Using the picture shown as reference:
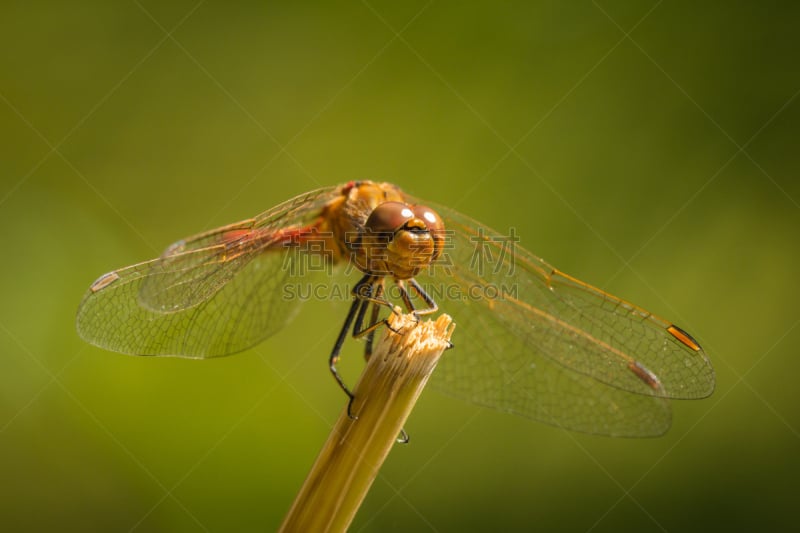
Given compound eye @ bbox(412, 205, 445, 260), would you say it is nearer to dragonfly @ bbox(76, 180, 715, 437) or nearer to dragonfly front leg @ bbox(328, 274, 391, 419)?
dragonfly @ bbox(76, 180, 715, 437)

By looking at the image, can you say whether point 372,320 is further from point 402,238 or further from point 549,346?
point 549,346

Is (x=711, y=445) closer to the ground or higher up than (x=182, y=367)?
higher up

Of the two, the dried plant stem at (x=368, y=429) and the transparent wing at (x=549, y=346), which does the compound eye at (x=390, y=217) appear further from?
the dried plant stem at (x=368, y=429)

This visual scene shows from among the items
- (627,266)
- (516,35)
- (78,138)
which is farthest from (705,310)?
(78,138)

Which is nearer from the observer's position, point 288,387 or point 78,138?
point 288,387

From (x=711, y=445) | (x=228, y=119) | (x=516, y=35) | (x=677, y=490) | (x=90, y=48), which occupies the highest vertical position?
(x=516, y=35)

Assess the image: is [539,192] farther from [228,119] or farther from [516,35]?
[228,119]

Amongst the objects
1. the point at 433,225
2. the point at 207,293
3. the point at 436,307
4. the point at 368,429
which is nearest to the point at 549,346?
the point at 436,307
